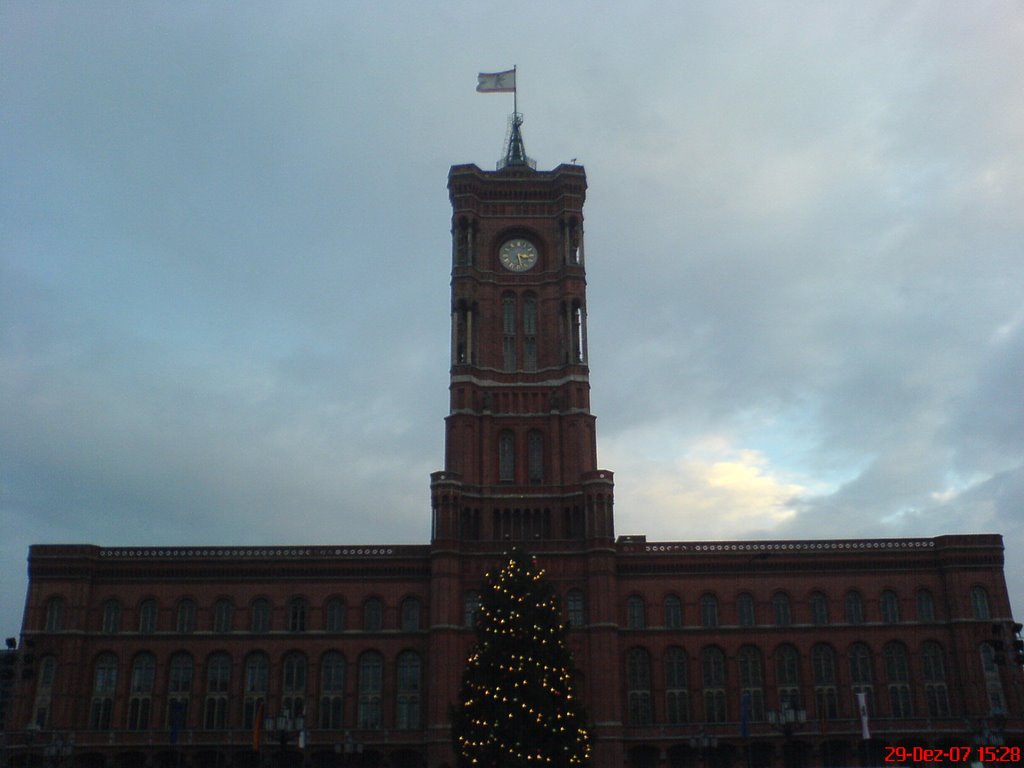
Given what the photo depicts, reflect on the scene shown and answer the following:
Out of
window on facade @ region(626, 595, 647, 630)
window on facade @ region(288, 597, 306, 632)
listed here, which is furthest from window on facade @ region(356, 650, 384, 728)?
window on facade @ region(626, 595, 647, 630)

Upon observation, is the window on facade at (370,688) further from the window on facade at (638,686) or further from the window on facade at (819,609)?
the window on facade at (819,609)

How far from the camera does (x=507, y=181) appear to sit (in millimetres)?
93438

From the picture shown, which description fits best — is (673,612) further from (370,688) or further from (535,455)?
(370,688)

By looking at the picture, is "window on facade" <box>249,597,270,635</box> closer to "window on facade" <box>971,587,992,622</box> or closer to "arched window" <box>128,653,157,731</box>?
"arched window" <box>128,653,157,731</box>

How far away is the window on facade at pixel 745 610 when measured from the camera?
79.4 meters

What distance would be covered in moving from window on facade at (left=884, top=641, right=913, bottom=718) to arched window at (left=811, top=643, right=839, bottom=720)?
4.14 m

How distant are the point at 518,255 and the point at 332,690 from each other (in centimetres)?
4154

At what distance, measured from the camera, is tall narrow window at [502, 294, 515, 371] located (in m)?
88.7

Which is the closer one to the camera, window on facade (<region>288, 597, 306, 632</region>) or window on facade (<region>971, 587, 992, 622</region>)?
window on facade (<region>288, 597, 306, 632</region>)

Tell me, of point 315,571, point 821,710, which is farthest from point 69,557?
point 821,710

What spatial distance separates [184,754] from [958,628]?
5997 centimetres

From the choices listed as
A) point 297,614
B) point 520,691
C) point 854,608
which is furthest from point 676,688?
point 297,614

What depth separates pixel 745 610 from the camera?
3140 inches

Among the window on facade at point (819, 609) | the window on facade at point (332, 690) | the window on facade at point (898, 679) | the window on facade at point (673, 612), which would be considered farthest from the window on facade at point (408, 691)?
the window on facade at point (898, 679)
